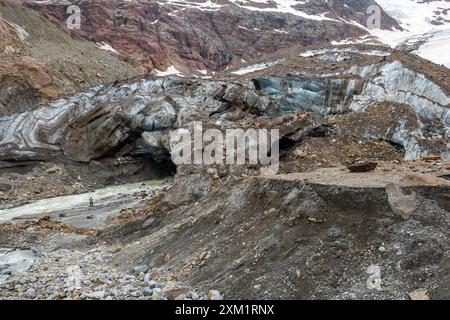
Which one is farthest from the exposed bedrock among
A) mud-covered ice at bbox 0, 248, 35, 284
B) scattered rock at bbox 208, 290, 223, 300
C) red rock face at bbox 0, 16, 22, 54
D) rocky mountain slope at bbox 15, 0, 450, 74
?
rocky mountain slope at bbox 15, 0, 450, 74

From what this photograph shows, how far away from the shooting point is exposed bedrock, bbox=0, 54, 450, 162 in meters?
21.6

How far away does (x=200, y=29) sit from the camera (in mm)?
74812

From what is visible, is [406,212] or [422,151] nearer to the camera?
[406,212]

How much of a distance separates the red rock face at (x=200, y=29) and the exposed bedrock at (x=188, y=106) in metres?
37.3

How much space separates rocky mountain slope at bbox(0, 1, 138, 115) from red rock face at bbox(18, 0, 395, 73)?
699 inches

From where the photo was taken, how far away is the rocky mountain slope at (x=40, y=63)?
26797 millimetres

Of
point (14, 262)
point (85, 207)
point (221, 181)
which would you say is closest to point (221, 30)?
point (85, 207)

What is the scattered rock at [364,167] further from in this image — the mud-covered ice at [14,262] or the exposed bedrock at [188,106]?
the exposed bedrock at [188,106]

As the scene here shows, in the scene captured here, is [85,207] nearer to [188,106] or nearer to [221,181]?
[221,181]

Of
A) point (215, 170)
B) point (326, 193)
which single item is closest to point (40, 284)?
point (326, 193)

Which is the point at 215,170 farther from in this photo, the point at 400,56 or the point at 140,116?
the point at 400,56

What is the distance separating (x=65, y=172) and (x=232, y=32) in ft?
204

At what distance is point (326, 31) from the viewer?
84.2m

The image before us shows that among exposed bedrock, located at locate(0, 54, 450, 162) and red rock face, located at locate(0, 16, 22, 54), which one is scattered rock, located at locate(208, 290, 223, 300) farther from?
red rock face, located at locate(0, 16, 22, 54)
